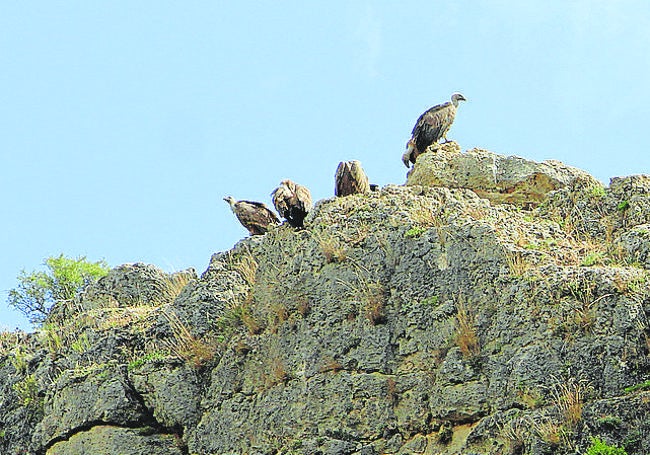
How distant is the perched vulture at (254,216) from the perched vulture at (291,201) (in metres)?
1.78

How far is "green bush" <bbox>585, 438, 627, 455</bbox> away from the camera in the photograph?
13172 millimetres

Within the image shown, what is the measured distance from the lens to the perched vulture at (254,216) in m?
23.4

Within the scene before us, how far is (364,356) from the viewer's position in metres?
16.7

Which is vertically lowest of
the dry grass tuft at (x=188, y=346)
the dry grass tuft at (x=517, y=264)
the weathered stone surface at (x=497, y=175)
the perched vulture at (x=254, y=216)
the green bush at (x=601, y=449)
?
the green bush at (x=601, y=449)

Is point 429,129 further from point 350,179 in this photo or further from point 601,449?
point 601,449

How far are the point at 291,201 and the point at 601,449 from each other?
373 inches

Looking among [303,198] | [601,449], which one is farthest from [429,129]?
[601,449]

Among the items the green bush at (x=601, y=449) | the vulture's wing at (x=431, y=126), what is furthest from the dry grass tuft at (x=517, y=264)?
the vulture's wing at (x=431, y=126)

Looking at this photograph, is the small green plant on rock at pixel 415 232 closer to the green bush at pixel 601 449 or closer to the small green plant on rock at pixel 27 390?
the green bush at pixel 601 449

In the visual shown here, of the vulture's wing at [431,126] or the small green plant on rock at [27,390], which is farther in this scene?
the vulture's wing at [431,126]

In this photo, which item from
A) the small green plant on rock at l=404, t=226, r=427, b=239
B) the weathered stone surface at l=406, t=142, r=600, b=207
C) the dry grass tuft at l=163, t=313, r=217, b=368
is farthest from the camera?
the weathered stone surface at l=406, t=142, r=600, b=207

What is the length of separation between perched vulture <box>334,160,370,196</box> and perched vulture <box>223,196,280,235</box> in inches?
82.0

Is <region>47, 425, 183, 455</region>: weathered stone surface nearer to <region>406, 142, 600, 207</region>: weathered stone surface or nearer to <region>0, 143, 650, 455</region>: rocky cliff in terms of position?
<region>0, 143, 650, 455</region>: rocky cliff

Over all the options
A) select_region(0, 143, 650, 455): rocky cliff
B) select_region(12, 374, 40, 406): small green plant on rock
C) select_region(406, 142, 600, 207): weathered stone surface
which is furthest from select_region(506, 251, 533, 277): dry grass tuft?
select_region(12, 374, 40, 406): small green plant on rock
